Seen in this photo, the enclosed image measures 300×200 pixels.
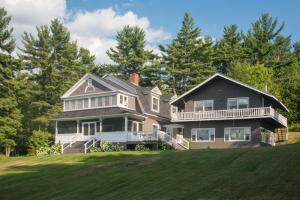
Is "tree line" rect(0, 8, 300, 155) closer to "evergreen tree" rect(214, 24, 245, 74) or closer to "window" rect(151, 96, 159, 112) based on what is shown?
"evergreen tree" rect(214, 24, 245, 74)

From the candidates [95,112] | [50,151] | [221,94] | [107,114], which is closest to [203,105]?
[221,94]

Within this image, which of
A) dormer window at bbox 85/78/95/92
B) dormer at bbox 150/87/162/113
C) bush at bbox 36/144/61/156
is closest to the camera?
bush at bbox 36/144/61/156

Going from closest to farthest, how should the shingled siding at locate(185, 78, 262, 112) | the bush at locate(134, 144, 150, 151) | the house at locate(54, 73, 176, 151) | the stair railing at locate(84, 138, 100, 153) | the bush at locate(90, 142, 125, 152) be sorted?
the bush at locate(134, 144, 150, 151) < the bush at locate(90, 142, 125, 152) < the stair railing at locate(84, 138, 100, 153) < the shingled siding at locate(185, 78, 262, 112) < the house at locate(54, 73, 176, 151)

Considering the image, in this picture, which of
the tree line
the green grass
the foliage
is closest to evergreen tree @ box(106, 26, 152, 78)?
the tree line

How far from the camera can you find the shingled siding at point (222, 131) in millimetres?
43906

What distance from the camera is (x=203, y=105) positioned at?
157ft

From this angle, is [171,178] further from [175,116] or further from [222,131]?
[175,116]

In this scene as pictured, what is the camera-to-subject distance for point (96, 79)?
50.1m

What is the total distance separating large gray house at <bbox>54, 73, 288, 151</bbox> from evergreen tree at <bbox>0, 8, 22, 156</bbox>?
5397 millimetres

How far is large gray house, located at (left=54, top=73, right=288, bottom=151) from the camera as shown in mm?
44594

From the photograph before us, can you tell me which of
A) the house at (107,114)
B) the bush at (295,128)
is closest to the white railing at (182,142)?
the house at (107,114)

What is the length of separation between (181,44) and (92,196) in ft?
204

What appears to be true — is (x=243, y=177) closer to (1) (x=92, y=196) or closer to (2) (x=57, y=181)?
(1) (x=92, y=196)

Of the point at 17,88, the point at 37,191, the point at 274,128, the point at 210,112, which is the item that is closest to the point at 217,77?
the point at 210,112
